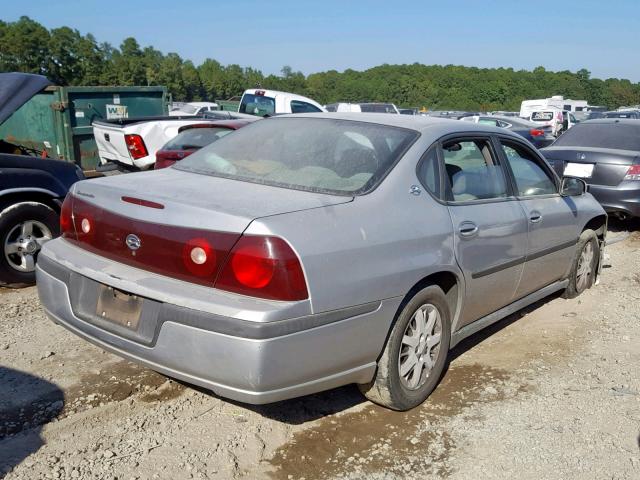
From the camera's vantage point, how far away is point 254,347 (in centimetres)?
272

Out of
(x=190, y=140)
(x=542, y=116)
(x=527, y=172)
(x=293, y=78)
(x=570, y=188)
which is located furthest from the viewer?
(x=293, y=78)

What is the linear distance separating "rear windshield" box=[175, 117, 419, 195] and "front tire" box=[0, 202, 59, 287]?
2.07m

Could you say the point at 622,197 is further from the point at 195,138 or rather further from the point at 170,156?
the point at 170,156

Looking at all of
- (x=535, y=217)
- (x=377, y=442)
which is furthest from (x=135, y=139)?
(x=377, y=442)

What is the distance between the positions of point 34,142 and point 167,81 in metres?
55.7

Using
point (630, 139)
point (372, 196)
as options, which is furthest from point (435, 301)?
point (630, 139)

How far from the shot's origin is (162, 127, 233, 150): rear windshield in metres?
7.90

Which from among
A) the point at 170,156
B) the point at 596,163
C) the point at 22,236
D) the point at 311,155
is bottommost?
the point at 22,236

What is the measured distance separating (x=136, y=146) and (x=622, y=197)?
6.50 metres

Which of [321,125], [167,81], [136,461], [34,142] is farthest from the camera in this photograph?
[167,81]

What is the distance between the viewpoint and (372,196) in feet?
10.9

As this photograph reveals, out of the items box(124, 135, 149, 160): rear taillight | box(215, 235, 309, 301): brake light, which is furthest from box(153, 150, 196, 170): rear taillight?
box(215, 235, 309, 301): brake light

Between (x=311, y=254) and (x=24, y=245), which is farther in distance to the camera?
(x=24, y=245)

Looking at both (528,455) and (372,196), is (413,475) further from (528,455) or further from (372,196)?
(372,196)
